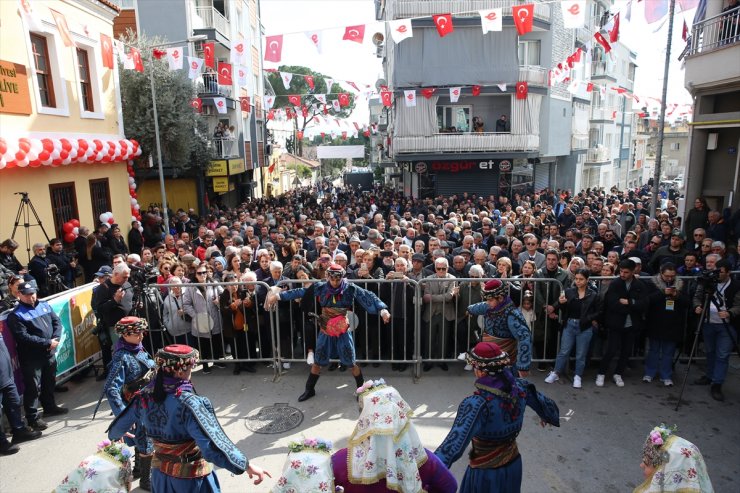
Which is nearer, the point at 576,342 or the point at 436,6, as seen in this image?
the point at 576,342

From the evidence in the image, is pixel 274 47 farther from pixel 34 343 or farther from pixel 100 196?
pixel 34 343

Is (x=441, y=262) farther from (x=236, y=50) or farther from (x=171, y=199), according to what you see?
(x=171, y=199)

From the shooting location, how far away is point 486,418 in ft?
11.1

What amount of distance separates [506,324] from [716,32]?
10.9 metres

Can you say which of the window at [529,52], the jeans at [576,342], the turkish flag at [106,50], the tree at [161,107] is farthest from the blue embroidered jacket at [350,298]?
the window at [529,52]

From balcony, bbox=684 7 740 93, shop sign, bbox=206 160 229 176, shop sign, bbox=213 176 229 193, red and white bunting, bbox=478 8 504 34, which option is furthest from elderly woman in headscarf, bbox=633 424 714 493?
shop sign, bbox=213 176 229 193

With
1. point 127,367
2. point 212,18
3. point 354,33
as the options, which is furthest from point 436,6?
point 127,367

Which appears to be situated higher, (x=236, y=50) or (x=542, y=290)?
(x=236, y=50)

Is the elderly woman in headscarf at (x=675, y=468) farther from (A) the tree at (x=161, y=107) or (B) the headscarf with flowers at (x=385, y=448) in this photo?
(A) the tree at (x=161, y=107)

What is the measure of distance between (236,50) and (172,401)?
13.4 metres

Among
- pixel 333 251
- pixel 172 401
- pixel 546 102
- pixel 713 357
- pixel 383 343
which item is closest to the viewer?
pixel 172 401

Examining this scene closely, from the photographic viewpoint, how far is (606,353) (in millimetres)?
6676

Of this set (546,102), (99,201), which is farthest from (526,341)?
(546,102)

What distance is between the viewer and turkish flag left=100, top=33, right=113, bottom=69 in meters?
13.1
